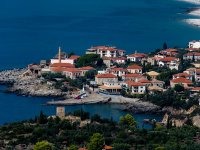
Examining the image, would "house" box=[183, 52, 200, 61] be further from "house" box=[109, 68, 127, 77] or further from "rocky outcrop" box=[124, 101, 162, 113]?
"rocky outcrop" box=[124, 101, 162, 113]

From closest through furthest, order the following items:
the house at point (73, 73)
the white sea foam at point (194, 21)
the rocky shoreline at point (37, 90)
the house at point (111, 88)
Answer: the rocky shoreline at point (37, 90) → the house at point (111, 88) → the house at point (73, 73) → the white sea foam at point (194, 21)

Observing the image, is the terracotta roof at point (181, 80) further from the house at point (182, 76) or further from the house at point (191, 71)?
the house at point (191, 71)

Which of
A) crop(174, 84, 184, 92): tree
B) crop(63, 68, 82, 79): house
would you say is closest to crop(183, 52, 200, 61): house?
A: crop(63, 68, 82, 79): house

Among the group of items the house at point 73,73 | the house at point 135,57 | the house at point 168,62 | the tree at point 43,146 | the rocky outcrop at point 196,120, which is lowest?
the rocky outcrop at point 196,120

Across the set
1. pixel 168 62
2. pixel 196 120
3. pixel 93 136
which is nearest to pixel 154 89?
pixel 168 62

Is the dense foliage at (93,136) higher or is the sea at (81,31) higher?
the sea at (81,31)

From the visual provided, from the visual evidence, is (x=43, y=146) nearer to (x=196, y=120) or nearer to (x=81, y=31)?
(x=196, y=120)

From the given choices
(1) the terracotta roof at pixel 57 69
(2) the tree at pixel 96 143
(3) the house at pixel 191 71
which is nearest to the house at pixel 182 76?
(3) the house at pixel 191 71
